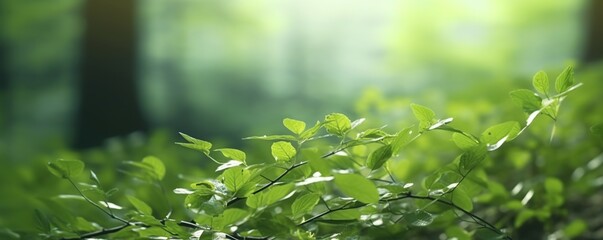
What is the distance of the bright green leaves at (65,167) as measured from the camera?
3.92 ft

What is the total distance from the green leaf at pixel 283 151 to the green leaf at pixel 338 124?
0.08 metres

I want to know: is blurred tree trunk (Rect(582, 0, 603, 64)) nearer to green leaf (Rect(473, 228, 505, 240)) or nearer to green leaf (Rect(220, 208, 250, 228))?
green leaf (Rect(473, 228, 505, 240))

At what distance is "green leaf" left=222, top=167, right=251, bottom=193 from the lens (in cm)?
111

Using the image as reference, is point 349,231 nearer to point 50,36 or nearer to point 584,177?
point 584,177

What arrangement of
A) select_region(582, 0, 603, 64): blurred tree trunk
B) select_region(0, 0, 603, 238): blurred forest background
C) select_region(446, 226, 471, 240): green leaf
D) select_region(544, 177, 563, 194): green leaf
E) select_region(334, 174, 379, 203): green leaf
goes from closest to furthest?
1. select_region(334, 174, 379, 203): green leaf
2. select_region(446, 226, 471, 240): green leaf
3. select_region(544, 177, 563, 194): green leaf
4. select_region(582, 0, 603, 64): blurred tree trunk
5. select_region(0, 0, 603, 238): blurred forest background

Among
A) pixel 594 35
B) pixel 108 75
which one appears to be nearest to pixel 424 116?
pixel 594 35

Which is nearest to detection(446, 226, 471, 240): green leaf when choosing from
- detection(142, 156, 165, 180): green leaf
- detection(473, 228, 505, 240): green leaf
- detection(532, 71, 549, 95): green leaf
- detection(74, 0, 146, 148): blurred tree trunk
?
detection(473, 228, 505, 240): green leaf

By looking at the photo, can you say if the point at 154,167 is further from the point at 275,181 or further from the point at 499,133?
the point at 499,133

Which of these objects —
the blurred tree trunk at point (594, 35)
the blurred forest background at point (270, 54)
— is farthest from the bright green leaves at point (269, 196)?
the blurred forest background at point (270, 54)

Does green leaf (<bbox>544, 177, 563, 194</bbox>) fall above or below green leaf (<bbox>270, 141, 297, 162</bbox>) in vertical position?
below

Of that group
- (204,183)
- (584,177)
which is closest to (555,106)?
(204,183)

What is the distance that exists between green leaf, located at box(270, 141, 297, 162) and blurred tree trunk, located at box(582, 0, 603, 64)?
589 cm

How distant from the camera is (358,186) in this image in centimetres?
97

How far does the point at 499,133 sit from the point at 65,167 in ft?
2.34
